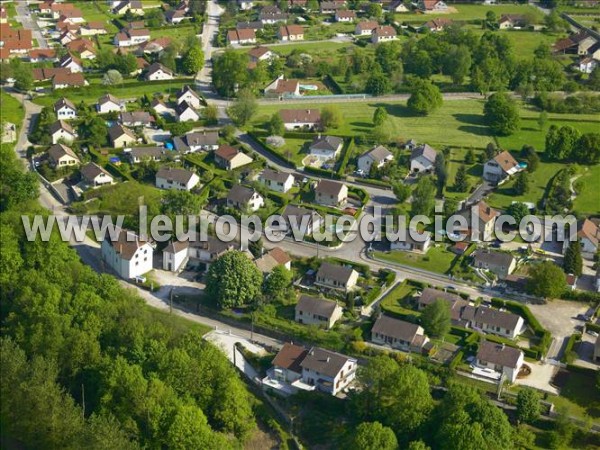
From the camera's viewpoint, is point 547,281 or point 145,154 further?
point 145,154

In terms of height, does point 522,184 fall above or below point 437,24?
below

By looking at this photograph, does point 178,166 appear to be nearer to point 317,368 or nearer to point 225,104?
point 225,104

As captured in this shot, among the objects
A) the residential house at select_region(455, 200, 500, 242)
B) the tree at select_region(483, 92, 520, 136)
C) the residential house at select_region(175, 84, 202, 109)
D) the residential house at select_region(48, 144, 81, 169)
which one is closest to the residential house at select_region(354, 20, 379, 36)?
the residential house at select_region(175, 84, 202, 109)

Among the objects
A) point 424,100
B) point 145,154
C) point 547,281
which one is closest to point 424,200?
point 547,281

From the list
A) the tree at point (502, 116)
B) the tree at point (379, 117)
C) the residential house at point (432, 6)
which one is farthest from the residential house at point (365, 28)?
the tree at point (502, 116)

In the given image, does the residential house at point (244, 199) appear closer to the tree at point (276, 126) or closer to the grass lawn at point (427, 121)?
the tree at point (276, 126)

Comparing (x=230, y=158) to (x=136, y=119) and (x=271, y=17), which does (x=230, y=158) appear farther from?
(x=271, y=17)

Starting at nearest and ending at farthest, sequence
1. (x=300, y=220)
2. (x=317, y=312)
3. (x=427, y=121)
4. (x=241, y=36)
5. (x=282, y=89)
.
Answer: (x=317, y=312) → (x=300, y=220) → (x=427, y=121) → (x=282, y=89) → (x=241, y=36)
